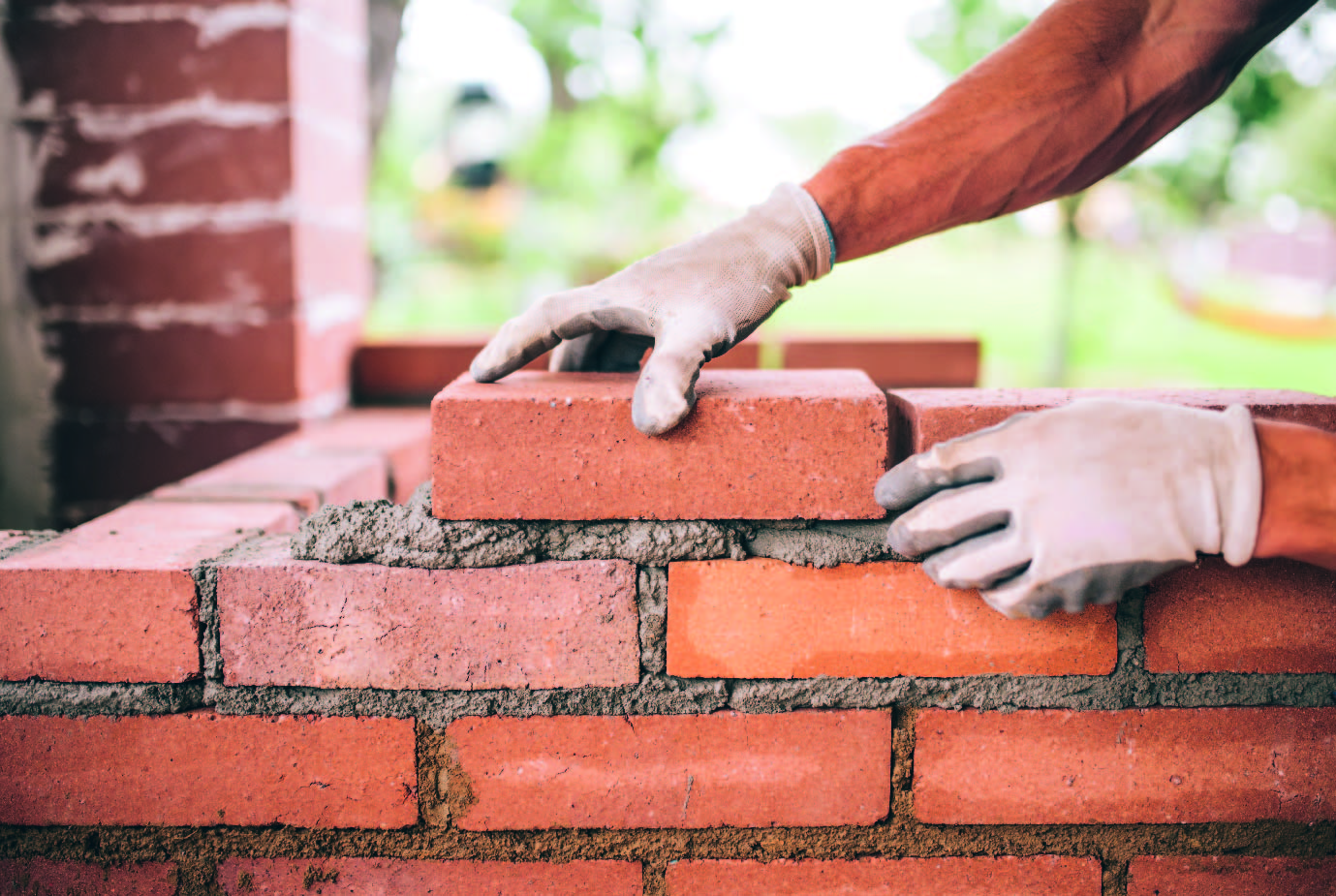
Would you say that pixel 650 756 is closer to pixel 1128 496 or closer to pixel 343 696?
pixel 343 696

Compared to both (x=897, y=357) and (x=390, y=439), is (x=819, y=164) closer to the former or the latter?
(x=897, y=357)

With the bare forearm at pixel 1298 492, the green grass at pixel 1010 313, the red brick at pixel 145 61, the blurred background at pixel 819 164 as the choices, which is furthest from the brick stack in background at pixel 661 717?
the green grass at pixel 1010 313

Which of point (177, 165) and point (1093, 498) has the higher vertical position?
point (177, 165)

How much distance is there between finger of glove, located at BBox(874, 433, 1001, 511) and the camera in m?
0.84

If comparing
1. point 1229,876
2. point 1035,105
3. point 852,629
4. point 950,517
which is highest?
point 1035,105

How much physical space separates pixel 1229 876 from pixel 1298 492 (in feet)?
1.56

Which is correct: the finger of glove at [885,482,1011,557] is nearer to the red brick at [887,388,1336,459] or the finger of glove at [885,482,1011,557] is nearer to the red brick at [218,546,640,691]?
the red brick at [887,388,1336,459]

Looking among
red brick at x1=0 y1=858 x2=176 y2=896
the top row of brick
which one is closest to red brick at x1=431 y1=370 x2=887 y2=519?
the top row of brick

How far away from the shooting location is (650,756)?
3.16 ft

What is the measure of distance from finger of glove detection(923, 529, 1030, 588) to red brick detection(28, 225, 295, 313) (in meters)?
1.28

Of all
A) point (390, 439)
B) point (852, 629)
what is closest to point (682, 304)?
point (852, 629)

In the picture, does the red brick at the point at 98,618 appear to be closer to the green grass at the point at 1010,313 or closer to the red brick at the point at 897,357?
the red brick at the point at 897,357

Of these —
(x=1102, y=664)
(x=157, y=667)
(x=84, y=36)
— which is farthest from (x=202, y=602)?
(x=84, y=36)

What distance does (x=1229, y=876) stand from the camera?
988mm
